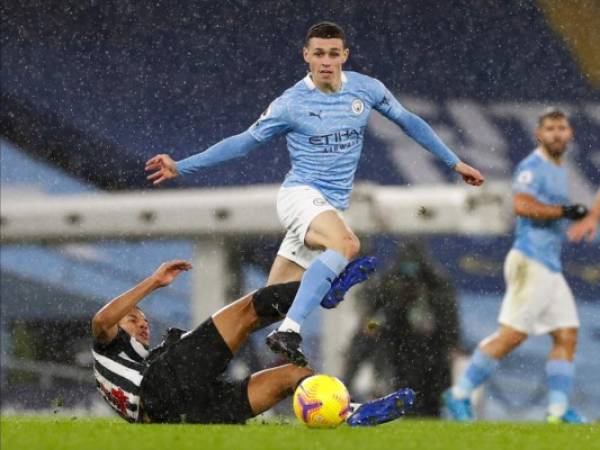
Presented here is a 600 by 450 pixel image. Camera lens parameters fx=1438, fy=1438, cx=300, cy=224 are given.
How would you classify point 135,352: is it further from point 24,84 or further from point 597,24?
point 597,24

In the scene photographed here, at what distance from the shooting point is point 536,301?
7746 mm

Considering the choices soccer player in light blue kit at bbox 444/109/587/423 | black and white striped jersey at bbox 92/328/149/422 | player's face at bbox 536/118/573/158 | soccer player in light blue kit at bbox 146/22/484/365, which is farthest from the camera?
player's face at bbox 536/118/573/158

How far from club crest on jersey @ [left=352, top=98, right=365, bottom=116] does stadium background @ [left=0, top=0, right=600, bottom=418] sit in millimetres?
Result: 7504

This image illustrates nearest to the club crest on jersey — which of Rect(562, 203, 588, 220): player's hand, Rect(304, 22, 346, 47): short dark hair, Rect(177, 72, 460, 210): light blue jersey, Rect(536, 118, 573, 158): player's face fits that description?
Rect(177, 72, 460, 210): light blue jersey

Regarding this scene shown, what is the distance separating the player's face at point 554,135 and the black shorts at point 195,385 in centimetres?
301

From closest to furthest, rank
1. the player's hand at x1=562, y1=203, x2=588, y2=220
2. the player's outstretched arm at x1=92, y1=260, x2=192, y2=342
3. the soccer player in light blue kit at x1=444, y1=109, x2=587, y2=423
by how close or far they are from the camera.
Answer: the player's outstretched arm at x1=92, y1=260, x2=192, y2=342
the player's hand at x1=562, y1=203, x2=588, y2=220
the soccer player in light blue kit at x1=444, y1=109, x2=587, y2=423

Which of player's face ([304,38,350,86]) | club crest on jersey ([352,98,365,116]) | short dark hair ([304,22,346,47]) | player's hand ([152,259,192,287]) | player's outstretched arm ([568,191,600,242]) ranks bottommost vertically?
player's hand ([152,259,192,287])

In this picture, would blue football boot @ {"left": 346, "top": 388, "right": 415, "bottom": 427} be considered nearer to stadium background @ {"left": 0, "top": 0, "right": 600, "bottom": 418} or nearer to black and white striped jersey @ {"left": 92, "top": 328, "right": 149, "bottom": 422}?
black and white striped jersey @ {"left": 92, "top": 328, "right": 149, "bottom": 422}

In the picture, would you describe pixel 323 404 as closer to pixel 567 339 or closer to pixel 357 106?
pixel 357 106

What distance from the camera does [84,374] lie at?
1215 cm

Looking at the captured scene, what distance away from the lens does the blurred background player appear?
5.34 m

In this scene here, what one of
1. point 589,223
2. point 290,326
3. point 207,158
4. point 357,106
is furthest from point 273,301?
point 589,223

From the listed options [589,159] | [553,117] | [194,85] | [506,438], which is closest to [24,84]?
[194,85]

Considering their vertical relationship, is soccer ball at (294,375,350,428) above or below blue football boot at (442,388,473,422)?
above
